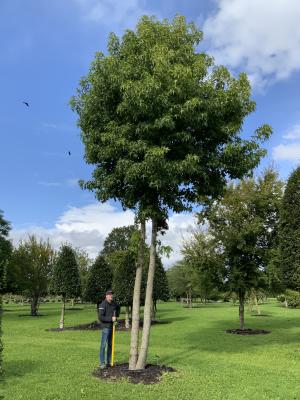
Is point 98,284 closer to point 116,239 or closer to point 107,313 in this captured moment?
point 107,313

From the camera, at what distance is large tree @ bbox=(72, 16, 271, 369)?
1012 cm

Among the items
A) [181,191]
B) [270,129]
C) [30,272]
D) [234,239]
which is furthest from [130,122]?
[30,272]

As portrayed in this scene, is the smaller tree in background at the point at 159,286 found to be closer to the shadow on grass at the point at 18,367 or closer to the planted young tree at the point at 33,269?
the planted young tree at the point at 33,269

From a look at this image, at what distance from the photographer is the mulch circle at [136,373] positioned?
9805mm

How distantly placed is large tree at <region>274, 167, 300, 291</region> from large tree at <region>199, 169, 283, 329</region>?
6.89m

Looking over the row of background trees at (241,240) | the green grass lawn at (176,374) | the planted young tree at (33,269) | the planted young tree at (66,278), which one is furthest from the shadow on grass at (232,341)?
the planted young tree at (33,269)

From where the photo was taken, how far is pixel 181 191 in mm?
11773

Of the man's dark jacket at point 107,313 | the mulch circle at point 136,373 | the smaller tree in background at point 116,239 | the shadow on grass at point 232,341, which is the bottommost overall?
the shadow on grass at point 232,341

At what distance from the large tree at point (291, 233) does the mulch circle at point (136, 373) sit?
6022mm

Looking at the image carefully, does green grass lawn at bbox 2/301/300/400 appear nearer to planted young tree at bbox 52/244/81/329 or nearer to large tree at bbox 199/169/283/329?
large tree at bbox 199/169/283/329

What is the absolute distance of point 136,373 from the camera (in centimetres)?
1027

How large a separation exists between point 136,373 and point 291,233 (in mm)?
7622

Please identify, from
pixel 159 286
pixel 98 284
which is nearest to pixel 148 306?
pixel 98 284

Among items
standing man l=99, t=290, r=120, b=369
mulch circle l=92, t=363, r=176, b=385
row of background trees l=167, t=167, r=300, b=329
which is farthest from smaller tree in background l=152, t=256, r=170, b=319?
mulch circle l=92, t=363, r=176, b=385
